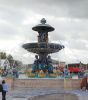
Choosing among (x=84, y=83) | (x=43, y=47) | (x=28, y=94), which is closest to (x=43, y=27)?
(x=43, y=47)

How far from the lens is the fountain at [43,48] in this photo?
3469cm

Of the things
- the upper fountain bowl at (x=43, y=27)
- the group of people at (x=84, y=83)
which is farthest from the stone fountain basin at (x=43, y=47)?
the group of people at (x=84, y=83)

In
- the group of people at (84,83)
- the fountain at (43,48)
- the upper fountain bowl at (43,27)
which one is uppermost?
the upper fountain bowl at (43,27)

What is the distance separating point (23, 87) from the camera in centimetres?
2794

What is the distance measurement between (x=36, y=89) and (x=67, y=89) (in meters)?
2.48

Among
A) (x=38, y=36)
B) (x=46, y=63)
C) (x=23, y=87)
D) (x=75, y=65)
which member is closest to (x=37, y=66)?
(x=46, y=63)

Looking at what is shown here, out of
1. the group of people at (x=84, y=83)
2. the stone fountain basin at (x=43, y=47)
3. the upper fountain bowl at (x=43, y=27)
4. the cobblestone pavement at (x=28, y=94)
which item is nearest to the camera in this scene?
the cobblestone pavement at (x=28, y=94)

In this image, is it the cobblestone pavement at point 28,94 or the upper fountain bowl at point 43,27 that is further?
the upper fountain bowl at point 43,27

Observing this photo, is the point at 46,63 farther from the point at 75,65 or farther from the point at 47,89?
the point at 75,65

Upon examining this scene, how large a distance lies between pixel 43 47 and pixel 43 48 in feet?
0.35

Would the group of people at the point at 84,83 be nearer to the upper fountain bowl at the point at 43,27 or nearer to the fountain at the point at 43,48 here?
the fountain at the point at 43,48

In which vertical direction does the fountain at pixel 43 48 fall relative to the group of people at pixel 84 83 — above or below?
above

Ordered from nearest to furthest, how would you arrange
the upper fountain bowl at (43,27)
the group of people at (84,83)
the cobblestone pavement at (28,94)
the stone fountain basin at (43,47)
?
the cobblestone pavement at (28,94), the group of people at (84,83), the stone fountain basin at (43,47), the upper fountain bowl at (43,27)

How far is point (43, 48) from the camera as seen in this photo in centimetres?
3469
